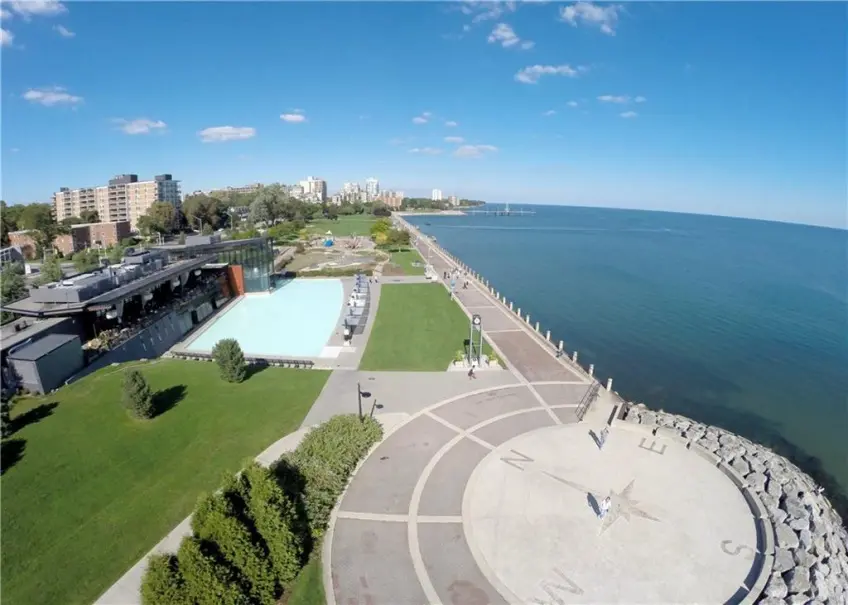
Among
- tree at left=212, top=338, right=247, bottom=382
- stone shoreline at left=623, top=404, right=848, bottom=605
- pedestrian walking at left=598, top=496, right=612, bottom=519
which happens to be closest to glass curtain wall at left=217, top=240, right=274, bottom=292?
tree at left=212, top=338, right=247, bottom=382

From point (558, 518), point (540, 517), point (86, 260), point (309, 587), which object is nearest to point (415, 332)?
point (540, 517)

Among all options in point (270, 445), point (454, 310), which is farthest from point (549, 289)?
point (270, 445)

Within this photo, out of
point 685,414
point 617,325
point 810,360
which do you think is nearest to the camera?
point 685,414

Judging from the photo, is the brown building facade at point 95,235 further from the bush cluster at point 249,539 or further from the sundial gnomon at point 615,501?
the sundial gnomon at point 615,501

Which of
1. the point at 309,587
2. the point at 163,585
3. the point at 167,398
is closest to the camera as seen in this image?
the point at 163,585

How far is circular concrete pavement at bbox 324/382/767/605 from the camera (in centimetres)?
1378

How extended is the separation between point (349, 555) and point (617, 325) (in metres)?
42.8

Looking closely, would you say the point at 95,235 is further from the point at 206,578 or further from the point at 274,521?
the point at 206,578

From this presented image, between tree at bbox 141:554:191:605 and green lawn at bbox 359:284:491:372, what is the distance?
18302 mm

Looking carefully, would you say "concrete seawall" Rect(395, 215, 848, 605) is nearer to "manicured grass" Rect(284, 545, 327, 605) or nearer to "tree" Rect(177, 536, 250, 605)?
"manicured grass" Rect(284, 545, 327, 605)

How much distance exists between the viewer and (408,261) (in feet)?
246

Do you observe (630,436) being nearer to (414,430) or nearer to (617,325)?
(414,430)

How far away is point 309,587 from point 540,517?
8381mm

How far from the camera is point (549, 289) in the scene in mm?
68438
